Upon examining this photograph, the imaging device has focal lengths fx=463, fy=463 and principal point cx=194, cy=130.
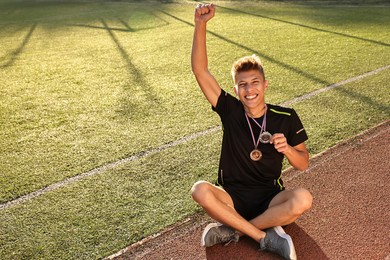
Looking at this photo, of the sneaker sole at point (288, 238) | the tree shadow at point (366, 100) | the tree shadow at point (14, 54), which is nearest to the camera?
the sneaker sole at point (288, 238)

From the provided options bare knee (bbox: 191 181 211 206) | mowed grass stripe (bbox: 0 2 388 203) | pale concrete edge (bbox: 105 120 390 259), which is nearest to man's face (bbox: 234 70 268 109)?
bare knee (bbox: 191 181 211 206)

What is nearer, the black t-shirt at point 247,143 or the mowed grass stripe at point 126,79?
the black t-shirt at point 247,143

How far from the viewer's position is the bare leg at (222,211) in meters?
2.93

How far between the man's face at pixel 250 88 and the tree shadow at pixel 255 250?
0.91 meters

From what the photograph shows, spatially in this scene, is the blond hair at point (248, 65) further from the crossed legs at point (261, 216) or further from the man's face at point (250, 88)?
the crossed legs at point (261, 216)

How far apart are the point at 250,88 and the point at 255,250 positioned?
105cm

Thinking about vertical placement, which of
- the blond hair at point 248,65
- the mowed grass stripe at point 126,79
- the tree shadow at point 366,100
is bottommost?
the mowed grass stripe at point 126,79

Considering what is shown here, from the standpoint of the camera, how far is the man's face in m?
3.04

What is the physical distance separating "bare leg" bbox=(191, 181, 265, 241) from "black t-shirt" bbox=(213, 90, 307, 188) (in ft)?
0.81

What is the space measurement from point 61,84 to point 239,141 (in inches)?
177

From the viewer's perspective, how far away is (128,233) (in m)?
3.18

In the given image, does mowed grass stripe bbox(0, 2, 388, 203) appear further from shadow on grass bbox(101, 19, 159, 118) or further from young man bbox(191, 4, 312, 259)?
young man bbox(191, 4, 312, 259)

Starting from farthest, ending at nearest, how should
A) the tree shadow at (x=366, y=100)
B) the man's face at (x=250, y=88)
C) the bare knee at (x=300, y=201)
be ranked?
the tree shadow at (x=366, y=100) → the man's face at (x=250, y=88) → the bare knee at (x=300, y=201)

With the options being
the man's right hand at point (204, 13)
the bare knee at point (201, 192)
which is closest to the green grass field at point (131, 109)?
the bare knee at point (201, 192)
